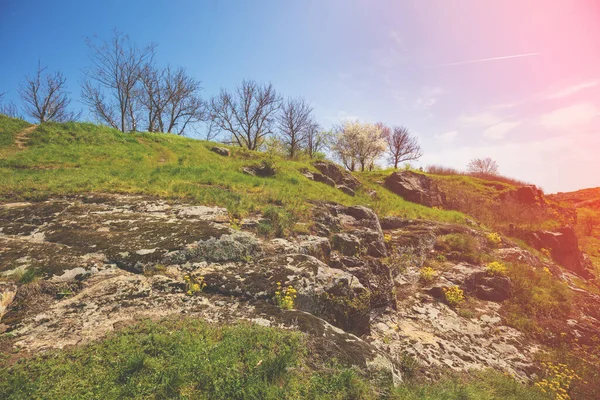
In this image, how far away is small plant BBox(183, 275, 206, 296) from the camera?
17.8 ft

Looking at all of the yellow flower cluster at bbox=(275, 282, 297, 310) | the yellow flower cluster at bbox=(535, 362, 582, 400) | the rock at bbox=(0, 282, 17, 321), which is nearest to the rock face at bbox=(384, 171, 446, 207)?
the yellow flower cluster at bbox=(535, 362, 582, 400)

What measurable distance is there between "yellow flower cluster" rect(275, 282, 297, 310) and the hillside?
4 centimetres

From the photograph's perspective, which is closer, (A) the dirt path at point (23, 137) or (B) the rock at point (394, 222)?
(B) the rock at point (394, 222)

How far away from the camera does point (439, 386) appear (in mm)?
4656

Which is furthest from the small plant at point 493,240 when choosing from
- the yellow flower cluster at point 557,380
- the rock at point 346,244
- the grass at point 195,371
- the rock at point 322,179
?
the grass at point 195,371

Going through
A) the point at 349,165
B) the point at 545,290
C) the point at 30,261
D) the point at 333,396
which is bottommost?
the point at 545,290

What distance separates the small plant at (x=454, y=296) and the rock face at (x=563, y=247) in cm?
1355

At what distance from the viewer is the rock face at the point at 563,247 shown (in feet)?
58.3

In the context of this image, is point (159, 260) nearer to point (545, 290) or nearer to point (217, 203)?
point (217, 203)

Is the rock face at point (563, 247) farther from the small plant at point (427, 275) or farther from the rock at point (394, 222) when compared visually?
the small plant at point (427, 275)

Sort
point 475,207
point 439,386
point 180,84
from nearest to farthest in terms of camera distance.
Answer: point 439,386, point 475,207, point 180,84

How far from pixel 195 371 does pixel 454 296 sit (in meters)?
8.71

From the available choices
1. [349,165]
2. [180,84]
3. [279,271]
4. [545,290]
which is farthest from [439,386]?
[349,165]

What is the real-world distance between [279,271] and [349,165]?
5335cm
